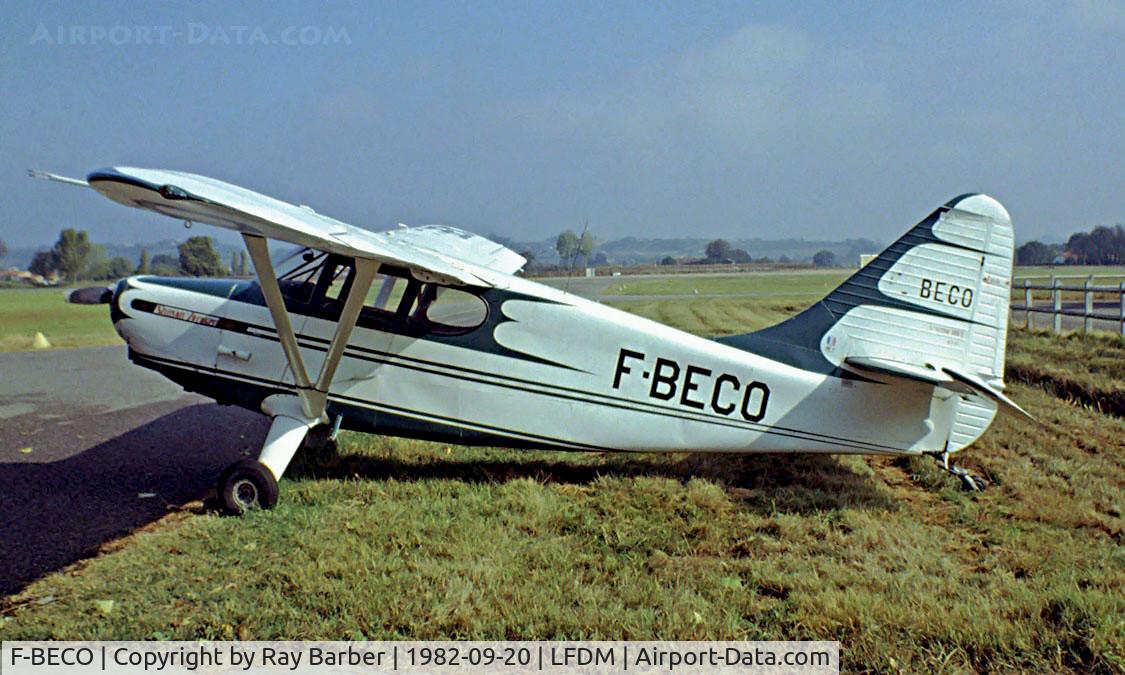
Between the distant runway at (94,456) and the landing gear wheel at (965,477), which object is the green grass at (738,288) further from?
the distant runway at (94,456)

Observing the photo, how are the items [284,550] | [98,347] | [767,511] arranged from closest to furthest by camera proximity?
[284,550]
[767,511]
[98,347]

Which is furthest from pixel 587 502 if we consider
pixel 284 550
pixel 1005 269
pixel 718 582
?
pixel 1005 269

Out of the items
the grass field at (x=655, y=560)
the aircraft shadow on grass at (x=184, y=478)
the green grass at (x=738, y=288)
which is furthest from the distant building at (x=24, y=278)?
the grass field at (x=655, y=560)

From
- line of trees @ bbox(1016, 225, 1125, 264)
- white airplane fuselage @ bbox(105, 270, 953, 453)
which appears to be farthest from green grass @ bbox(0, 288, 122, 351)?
line of trees @ bbox(1016, 225, 1125, 264)

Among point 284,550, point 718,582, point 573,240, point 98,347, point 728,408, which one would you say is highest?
point 573,240

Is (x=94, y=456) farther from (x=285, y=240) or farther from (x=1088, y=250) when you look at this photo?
(x=1088, y=250)

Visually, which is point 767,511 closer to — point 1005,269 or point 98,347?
point 1005,269

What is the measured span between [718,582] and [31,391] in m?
11.4

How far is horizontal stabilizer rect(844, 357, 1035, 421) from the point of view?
472 centimetres

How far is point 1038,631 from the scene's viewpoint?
3.44 metres

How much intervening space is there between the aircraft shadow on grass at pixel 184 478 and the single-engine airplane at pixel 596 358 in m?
0.50

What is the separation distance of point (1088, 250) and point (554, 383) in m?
76.6

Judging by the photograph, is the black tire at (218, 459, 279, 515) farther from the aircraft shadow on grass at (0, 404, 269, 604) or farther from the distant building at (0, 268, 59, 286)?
the distant building at (0, 268, 59, 286)
